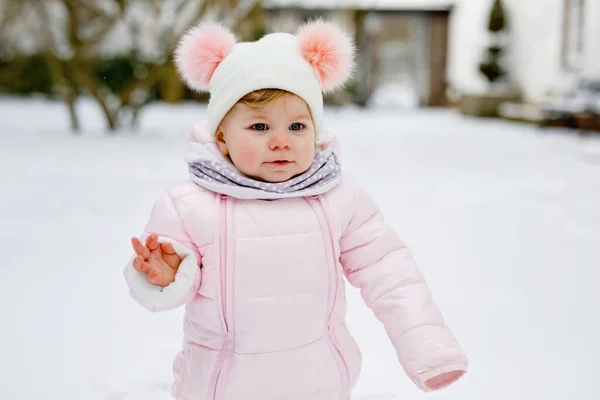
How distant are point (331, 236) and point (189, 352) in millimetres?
318

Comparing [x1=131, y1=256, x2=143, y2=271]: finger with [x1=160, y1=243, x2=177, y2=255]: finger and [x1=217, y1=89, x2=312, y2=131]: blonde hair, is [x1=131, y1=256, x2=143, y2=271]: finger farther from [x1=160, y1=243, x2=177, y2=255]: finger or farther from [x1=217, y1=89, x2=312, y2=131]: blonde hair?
[x1=217, y1=89, x2=312, y2=131]: blonde hair

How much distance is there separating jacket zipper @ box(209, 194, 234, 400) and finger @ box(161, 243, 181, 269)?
0.23ft

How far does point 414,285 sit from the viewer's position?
108 cm

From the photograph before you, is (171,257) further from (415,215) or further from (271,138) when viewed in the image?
(415,215)

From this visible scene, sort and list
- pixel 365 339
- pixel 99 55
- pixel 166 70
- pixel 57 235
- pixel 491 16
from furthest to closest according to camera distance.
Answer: pixel 99 55, pixel 491 16, pixel 166 70, pixel 57 235, pixel 365 339

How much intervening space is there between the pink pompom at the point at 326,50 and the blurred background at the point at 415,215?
0.20ft

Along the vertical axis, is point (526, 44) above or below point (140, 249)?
above

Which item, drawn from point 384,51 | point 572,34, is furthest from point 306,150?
point 384,51

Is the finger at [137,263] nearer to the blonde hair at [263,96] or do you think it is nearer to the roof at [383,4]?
the blonde hair at [263,96]

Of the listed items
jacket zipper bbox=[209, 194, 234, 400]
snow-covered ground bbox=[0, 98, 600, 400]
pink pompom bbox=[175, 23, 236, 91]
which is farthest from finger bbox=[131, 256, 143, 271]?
snow-covered ground bbox=[0, 98, 600, 400]

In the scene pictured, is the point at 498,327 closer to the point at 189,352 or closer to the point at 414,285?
the point at 414,285

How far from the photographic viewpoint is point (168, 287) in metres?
0.97

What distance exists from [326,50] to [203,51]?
0.71 ft

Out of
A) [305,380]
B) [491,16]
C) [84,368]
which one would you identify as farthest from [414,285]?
[491,16]
